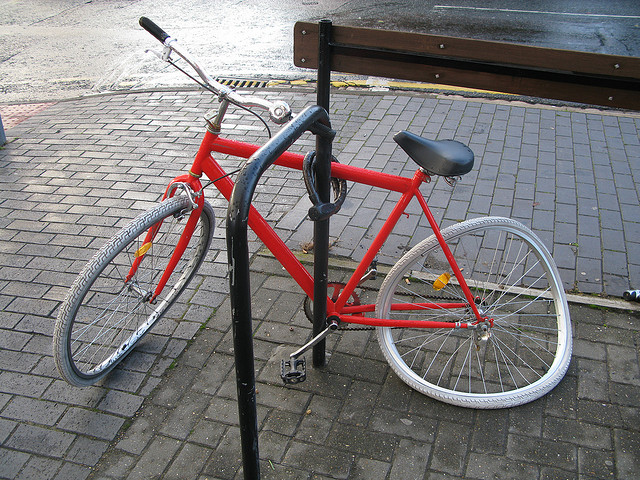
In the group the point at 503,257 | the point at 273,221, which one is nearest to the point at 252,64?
the point at 273,221

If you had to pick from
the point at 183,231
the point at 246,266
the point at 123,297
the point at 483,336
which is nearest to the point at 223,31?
the point at 123,297

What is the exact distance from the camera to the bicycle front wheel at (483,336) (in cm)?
296

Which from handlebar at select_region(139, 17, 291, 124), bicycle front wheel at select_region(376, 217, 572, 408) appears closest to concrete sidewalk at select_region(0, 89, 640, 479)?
bicycle front wheel at select_region(376, 217, 572, 408)

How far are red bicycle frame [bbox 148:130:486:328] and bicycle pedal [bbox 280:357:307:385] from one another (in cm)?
32

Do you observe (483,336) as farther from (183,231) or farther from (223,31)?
(223,31)

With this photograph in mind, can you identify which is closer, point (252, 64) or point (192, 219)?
point (192, 219)

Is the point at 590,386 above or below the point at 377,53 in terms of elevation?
below

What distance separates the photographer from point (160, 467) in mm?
2688

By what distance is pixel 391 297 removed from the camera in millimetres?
3029

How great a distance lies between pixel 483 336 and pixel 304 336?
1084mm

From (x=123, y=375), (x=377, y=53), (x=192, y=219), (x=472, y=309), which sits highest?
(x=377, y=53)

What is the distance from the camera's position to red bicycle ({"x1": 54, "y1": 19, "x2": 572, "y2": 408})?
2.76m

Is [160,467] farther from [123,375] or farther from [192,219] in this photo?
[192,219]

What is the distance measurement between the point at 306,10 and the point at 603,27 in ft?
18.1
